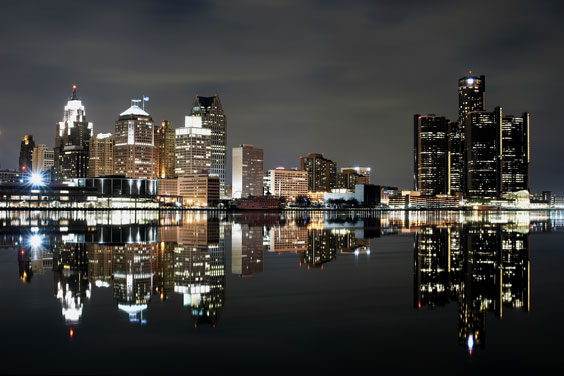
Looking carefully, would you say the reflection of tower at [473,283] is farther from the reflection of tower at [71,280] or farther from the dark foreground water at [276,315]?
the reflection of tower at [71,280]

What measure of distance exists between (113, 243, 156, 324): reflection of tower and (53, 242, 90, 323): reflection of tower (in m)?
1.09

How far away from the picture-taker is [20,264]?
81.5 feet

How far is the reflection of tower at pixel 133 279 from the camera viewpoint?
15078 millimetres

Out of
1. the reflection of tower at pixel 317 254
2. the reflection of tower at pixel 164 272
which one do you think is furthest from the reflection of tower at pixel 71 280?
the reflection of tower at pixel 317 254

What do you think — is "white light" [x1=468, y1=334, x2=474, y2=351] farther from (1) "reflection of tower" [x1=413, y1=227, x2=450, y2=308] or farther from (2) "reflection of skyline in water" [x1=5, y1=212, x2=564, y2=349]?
(1) "reflection of tower" [x1=413, y1=227, x2=450, y2=308]

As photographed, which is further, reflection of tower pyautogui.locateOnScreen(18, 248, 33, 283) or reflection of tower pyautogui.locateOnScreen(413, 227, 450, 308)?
reflection of tower pyautogui.locateOnScreen(18, 248, 33, 283)

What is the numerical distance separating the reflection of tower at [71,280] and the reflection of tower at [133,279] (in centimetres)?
109

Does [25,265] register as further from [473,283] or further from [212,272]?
[473,283]

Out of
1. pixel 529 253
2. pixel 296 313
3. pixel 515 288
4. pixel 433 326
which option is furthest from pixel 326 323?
pixel 529 253

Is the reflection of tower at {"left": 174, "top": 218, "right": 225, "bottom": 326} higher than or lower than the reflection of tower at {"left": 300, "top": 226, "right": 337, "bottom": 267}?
higher

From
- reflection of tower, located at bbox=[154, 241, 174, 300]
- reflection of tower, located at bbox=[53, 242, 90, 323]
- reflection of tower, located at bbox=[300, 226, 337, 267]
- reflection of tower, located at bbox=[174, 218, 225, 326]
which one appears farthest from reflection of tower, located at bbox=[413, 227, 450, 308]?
reflection of tower, located at bbox=[53, 242, 90, 323]

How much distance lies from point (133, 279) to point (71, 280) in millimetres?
2279

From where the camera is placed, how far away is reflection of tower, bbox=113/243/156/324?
15078 millimetres

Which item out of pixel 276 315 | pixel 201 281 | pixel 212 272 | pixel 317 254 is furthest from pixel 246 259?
pixel 276 315
